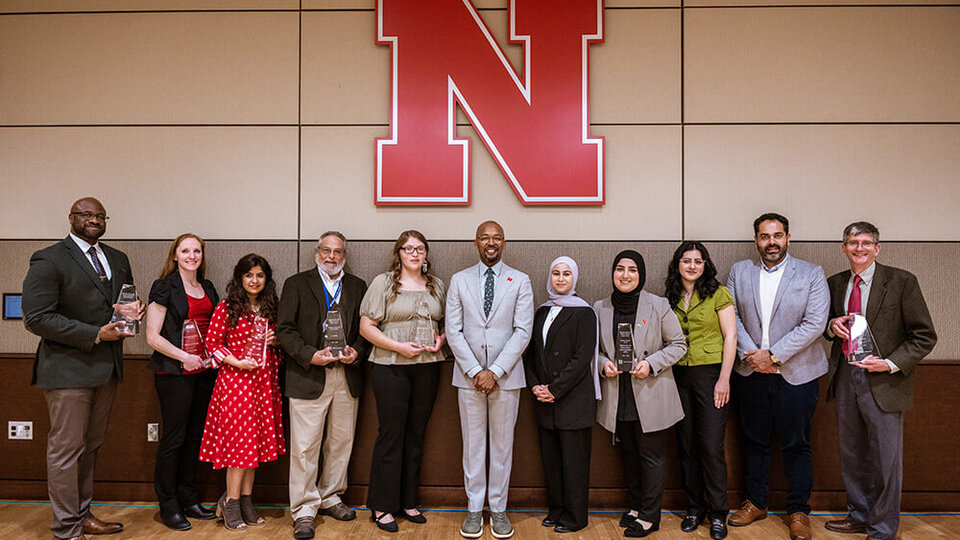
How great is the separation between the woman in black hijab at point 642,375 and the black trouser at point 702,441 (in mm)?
154

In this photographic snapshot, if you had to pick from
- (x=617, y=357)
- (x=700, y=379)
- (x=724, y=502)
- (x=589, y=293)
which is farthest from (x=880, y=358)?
(x=589, y=293)

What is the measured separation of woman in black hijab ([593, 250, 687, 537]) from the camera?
3166 mm

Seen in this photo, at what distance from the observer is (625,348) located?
314cm

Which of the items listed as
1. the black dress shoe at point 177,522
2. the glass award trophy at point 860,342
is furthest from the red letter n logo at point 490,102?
the black dress shoe at point 177,522

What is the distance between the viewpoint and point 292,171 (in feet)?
12.8

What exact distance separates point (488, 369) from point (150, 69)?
3.26 m

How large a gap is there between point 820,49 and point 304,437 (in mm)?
4340

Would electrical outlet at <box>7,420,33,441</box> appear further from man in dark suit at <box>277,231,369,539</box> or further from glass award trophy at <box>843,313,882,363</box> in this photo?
glass award trophy at <box>843,313,882,363</box>

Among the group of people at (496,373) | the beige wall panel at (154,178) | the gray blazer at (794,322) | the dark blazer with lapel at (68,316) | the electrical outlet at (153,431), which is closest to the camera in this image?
the dark blazer with lapel at (68,316)

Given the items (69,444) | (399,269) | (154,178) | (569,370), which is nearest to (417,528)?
(569,370)

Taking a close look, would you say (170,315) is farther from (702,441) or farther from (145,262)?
(702,441)

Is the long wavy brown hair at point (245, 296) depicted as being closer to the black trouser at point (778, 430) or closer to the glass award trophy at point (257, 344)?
the glass award trophy at point (257, 344)

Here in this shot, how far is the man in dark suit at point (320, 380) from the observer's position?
3.28 meters

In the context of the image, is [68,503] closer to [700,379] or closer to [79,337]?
[79,337]
